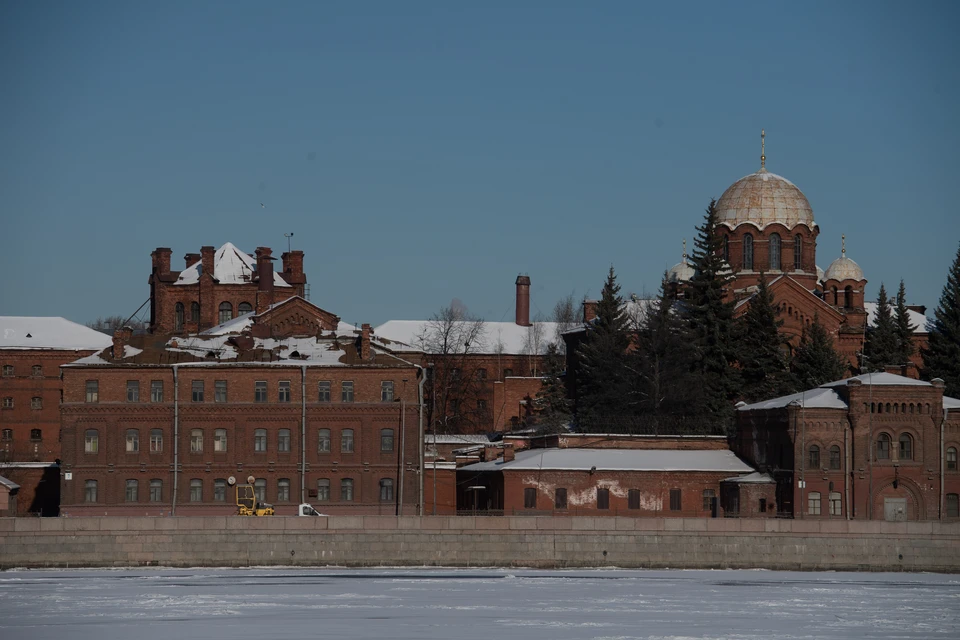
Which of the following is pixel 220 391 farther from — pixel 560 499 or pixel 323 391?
pixel 560 499

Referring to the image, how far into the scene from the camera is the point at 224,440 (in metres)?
66.4

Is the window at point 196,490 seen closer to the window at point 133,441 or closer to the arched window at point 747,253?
the window at point 133,441

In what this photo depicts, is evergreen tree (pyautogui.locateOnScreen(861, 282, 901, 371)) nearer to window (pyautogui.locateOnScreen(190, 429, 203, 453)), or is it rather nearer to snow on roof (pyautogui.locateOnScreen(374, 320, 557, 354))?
snow on roof (pyautogui.locateOnScreen(374, 320, 557, 354))

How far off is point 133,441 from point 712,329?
28.6 m

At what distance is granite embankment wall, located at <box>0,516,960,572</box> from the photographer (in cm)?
5231

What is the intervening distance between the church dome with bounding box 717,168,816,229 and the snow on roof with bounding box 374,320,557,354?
2776 centimetres

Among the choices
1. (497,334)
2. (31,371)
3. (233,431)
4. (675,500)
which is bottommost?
(675,500)

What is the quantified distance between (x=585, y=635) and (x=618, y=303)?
48782mm

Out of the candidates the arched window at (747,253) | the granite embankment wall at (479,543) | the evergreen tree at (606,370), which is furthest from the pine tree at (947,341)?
the granite embankment wall at (479,543)

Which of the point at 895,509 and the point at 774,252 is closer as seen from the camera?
the point at 895,509

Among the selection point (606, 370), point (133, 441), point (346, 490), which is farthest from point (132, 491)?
point (606, 370)

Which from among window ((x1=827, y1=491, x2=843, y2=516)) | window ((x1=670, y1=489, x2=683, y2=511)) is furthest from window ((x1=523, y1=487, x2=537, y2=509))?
Answer: window ((x1=827, y1=491, x2=843, y2=516))

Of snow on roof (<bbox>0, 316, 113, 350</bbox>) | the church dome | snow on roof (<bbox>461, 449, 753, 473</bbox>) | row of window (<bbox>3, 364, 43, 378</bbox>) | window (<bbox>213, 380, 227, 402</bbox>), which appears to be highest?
the church dome

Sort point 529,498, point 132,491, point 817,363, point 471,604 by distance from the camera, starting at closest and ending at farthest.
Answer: point 471,604 < point 132,491 < point 529,498 < point 817,363
